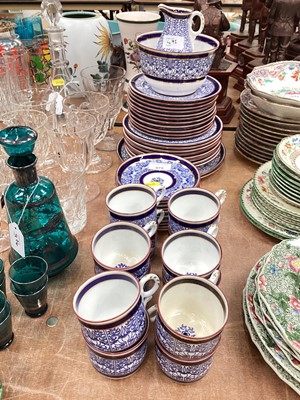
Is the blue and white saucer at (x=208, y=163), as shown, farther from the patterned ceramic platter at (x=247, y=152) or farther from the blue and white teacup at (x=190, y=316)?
the blue and white teacup at (x=190, y=316)

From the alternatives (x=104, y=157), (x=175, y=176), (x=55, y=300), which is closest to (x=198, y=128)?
(x=175, y=176)

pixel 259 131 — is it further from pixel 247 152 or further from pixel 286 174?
pixel 286 174

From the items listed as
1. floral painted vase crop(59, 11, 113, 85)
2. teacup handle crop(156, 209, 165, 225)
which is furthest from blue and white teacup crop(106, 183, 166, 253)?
floral painted vase crop(59, 11, 113, 85)

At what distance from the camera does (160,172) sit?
2.78 ft

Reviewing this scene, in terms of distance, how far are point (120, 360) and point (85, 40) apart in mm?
926

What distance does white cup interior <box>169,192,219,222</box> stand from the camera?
2.45ft

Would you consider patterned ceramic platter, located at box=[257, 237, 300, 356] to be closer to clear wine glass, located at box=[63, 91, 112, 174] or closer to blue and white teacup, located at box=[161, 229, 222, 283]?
blue and white teacup, located at box=[161, 229, 222, 283]

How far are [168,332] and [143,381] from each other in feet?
0.38

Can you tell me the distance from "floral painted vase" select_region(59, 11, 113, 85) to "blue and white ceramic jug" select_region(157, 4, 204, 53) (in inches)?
11.2

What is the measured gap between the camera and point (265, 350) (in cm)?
56

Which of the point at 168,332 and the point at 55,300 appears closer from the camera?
the point at 168,332

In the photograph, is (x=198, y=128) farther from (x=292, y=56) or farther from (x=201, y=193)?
(x=292, y=56)

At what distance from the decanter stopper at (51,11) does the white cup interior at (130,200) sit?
0.59m

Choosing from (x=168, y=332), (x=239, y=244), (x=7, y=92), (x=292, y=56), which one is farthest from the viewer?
(x=292, y=56)
